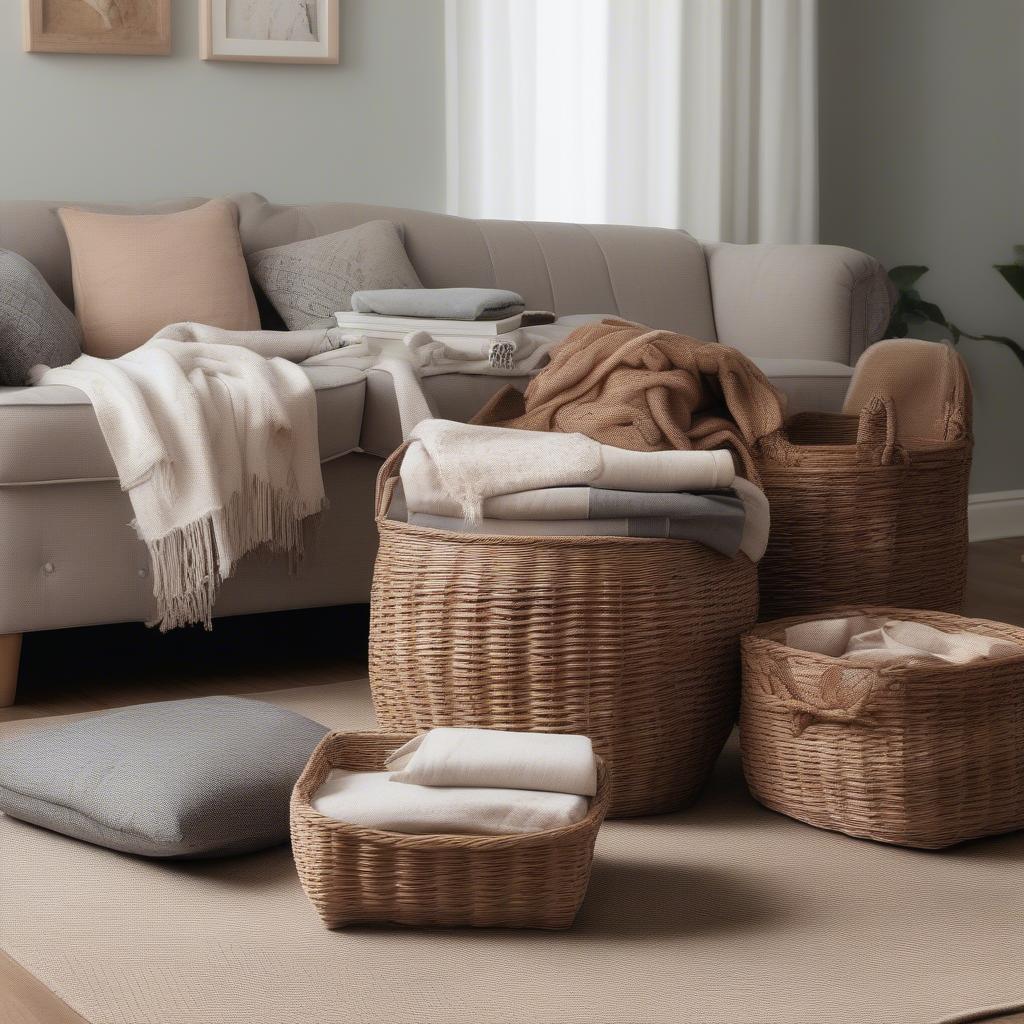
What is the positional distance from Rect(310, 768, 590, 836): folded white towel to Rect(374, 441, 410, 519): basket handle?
52cm

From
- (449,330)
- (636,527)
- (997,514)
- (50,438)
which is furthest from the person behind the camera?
(997,514)

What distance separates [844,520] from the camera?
2.22 metres

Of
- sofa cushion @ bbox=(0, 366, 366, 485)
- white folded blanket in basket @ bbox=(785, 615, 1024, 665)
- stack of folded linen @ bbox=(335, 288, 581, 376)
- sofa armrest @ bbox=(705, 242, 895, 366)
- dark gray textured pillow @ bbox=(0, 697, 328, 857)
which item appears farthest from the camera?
sofa armrest @ bbox=(705, 242, 895, 366)

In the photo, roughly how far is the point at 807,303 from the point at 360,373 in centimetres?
131

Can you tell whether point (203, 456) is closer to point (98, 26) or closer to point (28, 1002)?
point (28, 1002)

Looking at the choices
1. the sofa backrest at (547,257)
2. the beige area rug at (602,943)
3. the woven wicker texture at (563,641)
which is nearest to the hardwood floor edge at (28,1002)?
the beige area rug at (602,943)

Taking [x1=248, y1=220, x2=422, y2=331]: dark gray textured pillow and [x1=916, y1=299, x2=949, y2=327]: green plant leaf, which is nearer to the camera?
[x1=248, y1=220, x2=422, y2=331]: dark gray textured pillow

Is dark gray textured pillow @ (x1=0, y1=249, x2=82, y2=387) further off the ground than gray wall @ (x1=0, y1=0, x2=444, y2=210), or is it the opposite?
gray wall @ (x1=0, y1=0, x2=444, y2=210)

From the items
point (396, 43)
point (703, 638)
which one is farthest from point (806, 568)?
point (396, 43)

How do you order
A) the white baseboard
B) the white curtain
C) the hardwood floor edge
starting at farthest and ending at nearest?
1. the white baseboard
2. the white curtain
3. the hardwood floor edge

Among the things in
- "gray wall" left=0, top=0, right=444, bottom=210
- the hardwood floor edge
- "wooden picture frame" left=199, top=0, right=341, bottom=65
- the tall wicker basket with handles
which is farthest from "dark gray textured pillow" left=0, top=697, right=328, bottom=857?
"wooden picture frame" left=199, top=0, right=341, bottom=65

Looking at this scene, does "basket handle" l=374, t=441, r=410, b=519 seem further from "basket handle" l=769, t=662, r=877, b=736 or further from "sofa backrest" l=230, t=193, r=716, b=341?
"sofa backrest" l=230, t=193, r=716, b=341

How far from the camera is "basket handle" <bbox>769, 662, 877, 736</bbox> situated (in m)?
1.75

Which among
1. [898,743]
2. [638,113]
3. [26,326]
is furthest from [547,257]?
[898,743]
